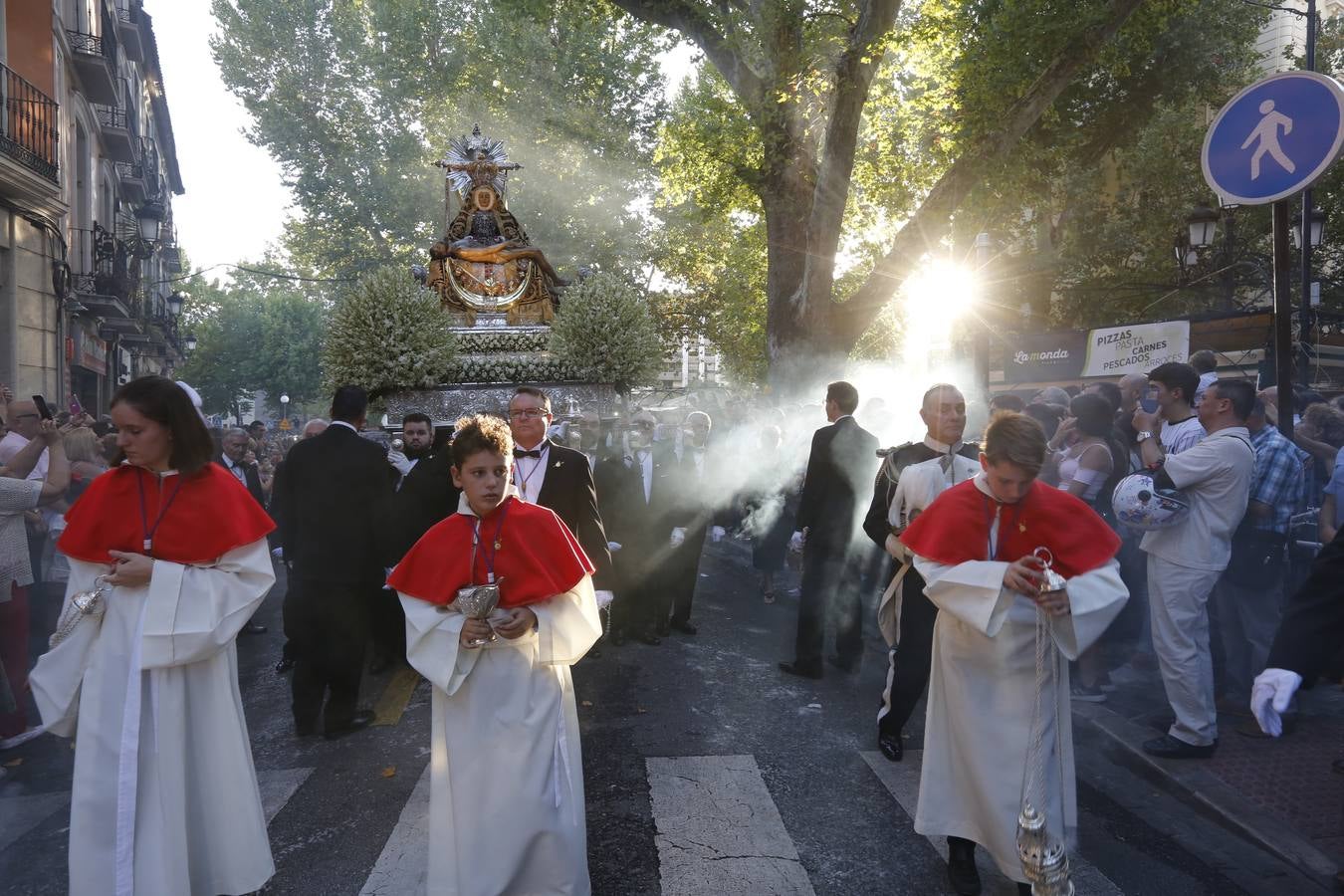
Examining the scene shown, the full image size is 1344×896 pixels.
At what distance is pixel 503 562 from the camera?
3330 millimetres

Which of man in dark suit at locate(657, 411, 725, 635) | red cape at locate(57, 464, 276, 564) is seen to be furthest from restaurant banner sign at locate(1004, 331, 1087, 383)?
red cape at locate(57, 464, 276, 564)

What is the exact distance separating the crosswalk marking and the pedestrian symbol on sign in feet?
18.4

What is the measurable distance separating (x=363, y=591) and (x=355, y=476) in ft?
2.41

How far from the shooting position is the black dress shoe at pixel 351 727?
5.40 m

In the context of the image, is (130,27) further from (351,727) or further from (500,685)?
(500,685)

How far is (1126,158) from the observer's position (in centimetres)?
2180

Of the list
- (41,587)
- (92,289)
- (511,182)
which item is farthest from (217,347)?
(41,587)

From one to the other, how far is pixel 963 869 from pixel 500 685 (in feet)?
6.12

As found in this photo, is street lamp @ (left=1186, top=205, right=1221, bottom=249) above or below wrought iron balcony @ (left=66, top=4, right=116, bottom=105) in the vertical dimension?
below

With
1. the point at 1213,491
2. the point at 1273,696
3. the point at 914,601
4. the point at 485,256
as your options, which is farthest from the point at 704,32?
the point at 1273,696

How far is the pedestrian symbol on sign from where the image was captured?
4.61m

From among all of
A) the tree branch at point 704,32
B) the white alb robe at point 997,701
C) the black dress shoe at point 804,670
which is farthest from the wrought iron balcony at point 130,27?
the white alb robe at point 997,701

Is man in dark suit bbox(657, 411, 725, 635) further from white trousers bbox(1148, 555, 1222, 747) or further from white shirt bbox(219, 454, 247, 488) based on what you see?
white shirt bbox(219, 454, 247, 488)

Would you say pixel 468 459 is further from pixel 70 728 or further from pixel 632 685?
pixel 632 685
